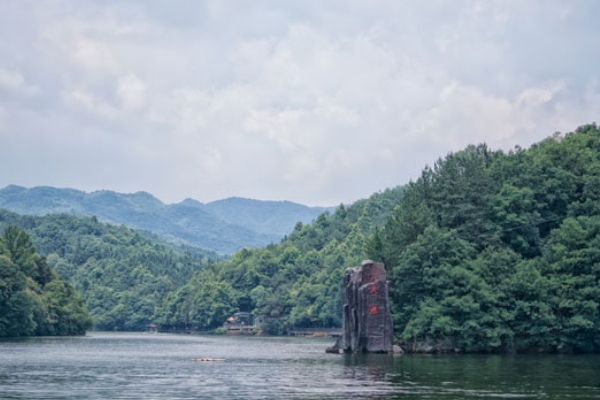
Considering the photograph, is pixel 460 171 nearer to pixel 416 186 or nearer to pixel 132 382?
pixel 416 186

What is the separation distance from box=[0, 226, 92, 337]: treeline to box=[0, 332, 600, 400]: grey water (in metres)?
49.5

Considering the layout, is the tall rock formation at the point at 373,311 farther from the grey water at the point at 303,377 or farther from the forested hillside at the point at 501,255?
the grey water at the point at 303,377

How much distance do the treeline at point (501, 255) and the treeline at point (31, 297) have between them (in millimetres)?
56189

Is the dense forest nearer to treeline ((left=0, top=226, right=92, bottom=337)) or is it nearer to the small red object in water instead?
the small red object in water

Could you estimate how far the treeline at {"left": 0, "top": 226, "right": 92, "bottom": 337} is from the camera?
137 metres

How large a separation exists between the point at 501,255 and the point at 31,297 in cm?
7403

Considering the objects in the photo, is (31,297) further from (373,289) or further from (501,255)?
(501,255)

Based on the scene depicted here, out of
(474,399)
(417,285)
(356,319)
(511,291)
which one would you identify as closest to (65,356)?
(356,319)

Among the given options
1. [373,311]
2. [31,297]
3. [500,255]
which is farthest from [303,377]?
[31,297]

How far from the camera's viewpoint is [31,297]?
14150cm

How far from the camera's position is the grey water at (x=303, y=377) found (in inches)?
2018

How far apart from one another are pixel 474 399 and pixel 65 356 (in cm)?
5193

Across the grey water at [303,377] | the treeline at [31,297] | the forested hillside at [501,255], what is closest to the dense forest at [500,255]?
the forested hillside at [501,255]

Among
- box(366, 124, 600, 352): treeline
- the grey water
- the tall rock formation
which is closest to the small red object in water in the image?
the tall rock formation
